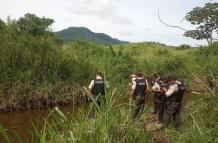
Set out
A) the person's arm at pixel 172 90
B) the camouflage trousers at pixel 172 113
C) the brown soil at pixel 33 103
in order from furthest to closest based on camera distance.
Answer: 1. the brown soil at pixel 33 103
2. the camouflage trousers at pixel 172 113
3. the person's arm at pixel 172 90

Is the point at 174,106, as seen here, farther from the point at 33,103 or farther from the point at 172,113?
the point at 33,103

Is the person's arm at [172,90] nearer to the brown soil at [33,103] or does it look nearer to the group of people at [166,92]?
the group of people at [166,92]

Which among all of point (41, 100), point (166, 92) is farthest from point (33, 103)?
point (166, 92)

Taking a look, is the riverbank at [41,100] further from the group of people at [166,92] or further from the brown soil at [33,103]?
the group of people at [166,92]

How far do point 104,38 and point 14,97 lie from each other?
→ 127171mm

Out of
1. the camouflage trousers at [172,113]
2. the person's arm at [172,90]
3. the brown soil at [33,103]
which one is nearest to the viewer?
the person's arm at [172,90]

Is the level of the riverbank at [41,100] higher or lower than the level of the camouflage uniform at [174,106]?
lower

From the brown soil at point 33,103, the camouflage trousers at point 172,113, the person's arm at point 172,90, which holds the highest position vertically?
the person's arm at point 172,90

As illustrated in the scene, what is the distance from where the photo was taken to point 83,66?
20.2 meters

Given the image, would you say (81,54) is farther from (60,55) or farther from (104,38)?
(104,38)

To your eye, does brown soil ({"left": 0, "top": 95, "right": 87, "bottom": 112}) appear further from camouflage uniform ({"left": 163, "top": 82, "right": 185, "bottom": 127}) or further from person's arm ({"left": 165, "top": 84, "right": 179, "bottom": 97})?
person's arm ({"left": 165, "top": 84, "right": 179, "bottom": 97})

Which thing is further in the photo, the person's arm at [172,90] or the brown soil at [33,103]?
the brown soil at [33,103]

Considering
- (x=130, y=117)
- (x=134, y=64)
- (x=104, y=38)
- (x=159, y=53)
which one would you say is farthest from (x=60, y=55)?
(x=104, y=38)

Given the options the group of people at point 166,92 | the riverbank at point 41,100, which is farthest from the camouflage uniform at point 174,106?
the riverbank at point 41,100
